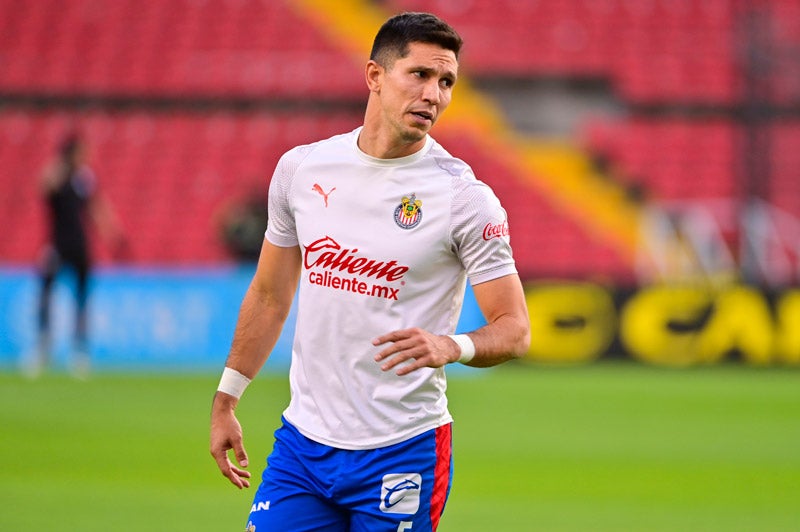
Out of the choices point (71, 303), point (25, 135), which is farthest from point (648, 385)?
point (25, 135)

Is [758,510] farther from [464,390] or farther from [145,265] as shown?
[145,265]

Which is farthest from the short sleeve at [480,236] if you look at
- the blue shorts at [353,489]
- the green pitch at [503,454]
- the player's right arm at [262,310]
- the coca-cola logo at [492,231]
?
the green pitch at [503,454]

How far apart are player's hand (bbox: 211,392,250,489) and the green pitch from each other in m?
2.87

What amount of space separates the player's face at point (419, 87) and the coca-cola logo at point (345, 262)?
1.24 feet

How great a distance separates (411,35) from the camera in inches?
165

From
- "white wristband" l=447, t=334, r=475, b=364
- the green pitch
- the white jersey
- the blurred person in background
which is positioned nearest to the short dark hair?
the white jersey

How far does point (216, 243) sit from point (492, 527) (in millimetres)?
15139

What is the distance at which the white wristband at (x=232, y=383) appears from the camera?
177 inches

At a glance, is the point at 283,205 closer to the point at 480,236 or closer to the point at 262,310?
the point at 262,310

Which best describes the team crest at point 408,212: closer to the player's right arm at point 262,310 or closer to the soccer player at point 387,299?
the soccer player at point 387,299

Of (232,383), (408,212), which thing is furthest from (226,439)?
(408,212)

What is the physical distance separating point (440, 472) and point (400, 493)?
17 centimetres

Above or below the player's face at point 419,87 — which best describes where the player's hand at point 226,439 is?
below

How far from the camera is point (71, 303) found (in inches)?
659
